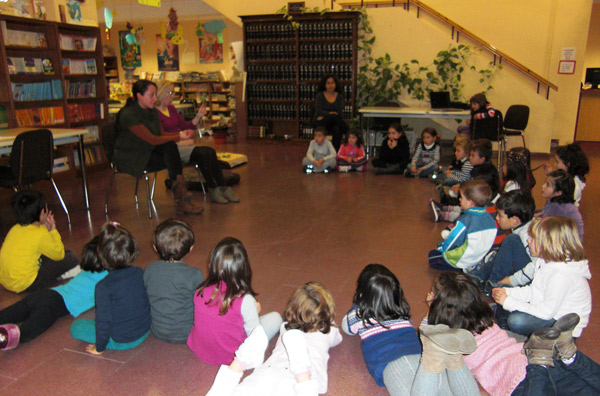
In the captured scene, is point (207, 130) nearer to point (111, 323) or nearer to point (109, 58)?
point (109, 58)

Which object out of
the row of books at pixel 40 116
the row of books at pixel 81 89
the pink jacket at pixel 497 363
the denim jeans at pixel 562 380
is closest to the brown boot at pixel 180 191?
the row of books at pixel 40 116

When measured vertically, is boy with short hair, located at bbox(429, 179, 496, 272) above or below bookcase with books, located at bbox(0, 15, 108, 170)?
below

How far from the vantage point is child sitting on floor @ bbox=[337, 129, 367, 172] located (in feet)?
20.7

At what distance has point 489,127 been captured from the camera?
6.36m

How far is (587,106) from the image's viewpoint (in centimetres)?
921

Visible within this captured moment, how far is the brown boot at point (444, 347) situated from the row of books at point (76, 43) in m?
6.13

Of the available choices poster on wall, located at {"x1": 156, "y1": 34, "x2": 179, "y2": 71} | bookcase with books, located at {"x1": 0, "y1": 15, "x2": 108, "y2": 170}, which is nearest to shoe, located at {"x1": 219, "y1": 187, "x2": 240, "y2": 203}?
bookcase with books, located at {"x1": 0, "y1": 15, "x2": 108, "y2": 170}

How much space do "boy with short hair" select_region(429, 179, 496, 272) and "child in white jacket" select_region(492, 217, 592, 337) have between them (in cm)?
64

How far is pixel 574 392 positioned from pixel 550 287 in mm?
443

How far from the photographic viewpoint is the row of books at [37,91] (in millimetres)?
5422

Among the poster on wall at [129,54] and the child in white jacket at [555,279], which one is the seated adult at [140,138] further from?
the poster on wall at [129,54]

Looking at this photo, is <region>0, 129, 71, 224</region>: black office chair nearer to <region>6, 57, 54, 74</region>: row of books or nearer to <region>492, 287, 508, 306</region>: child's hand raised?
<region>6, 57, 54, 74</region>: row of books

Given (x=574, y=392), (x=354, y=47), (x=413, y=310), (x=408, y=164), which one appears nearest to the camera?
(x=574, y=392)

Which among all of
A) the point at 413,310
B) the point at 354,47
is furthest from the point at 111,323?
the point at 354,47
